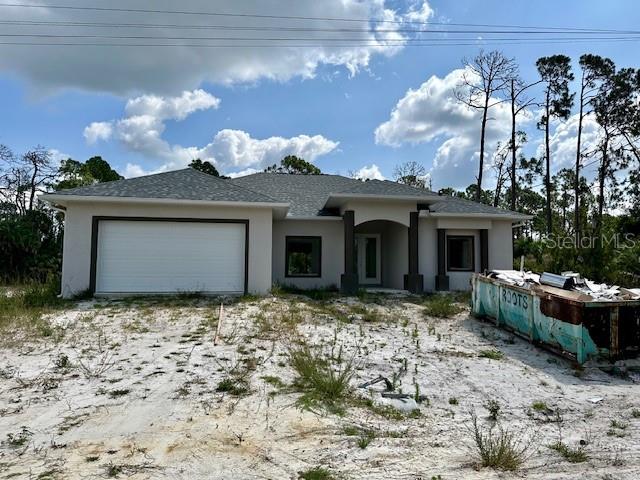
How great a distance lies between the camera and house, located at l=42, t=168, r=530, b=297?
450 inches

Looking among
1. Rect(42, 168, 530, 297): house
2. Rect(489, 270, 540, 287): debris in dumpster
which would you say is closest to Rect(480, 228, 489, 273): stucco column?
Rect(42, 168, 530, 297): house

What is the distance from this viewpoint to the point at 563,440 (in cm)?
384

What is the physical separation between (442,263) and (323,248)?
4445mm

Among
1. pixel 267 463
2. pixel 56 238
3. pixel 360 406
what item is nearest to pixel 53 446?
pixel 267 463

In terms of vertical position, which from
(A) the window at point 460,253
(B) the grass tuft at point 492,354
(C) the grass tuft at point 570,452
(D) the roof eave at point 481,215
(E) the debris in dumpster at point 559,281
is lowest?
(C) the grass tuft at point 570,452

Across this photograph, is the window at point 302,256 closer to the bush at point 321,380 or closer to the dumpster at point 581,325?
the dumpster at point 581,325

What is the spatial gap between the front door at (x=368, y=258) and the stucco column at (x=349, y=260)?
9.29ft

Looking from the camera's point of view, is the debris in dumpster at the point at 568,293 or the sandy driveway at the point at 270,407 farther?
the debris in dumpster at the point at 568,293

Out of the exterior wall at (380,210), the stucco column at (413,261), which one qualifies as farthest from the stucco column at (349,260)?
the stucco column at (413,261)

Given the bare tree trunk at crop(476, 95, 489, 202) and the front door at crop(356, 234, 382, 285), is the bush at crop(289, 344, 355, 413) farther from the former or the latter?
the bare tree trunk at crop(476, 95, 489, 202)

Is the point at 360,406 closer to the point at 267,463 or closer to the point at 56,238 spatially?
the point at 267,463

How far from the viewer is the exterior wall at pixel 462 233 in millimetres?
14812

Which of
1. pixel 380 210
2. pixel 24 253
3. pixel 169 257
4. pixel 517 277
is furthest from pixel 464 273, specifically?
pixel 24 253

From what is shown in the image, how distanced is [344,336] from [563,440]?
4347 mm
